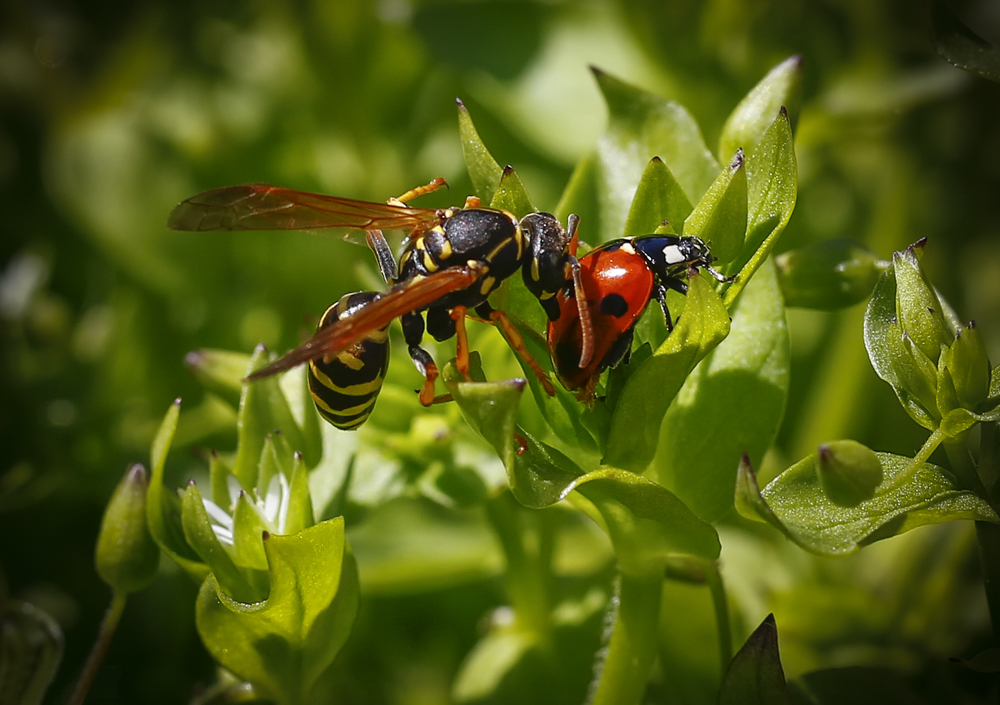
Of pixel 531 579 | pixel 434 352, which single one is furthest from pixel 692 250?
pixel 531 579

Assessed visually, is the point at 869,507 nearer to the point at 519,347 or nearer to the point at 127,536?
the point at 519,347

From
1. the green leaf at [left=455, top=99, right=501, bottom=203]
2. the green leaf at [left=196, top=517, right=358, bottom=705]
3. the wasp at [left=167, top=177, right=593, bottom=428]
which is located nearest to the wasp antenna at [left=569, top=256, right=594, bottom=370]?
the wasp at [left=167, top=177, right=593, bottom=428]

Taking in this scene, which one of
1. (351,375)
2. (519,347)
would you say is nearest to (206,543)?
(351,375)

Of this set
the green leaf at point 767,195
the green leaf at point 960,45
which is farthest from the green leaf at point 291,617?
the green leaf at point 960,45

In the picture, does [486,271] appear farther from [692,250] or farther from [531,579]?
[531,579]

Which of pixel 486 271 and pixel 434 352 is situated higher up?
pixel 486 271

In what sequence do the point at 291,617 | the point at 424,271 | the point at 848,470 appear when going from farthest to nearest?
the point at 424,271
the point at 291,617
the point at 848,470
